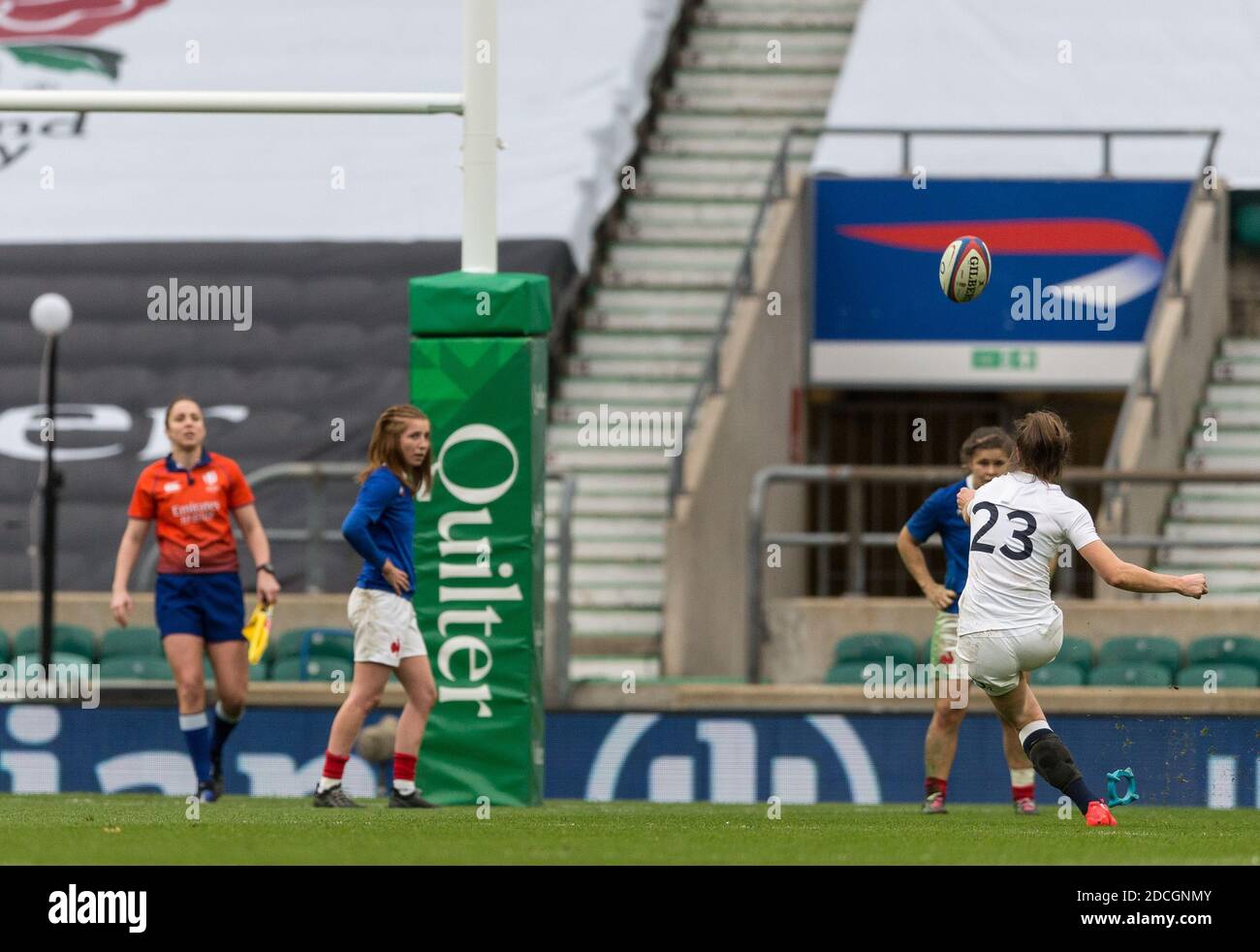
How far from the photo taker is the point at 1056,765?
31.4ft

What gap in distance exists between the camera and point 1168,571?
55.8 ft

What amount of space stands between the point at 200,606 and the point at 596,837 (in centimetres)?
300

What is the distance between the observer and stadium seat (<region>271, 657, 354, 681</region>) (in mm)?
15680

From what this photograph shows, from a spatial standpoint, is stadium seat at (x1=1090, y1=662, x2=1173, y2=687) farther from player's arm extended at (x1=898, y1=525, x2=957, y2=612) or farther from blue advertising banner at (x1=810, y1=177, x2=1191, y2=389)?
blue advertising banner at (x1=810, y1=177, x2=1191, y2=389)

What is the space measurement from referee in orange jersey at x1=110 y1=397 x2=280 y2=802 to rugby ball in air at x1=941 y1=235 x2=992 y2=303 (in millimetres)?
3582

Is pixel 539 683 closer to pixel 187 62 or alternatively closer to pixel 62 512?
pixel 62 512

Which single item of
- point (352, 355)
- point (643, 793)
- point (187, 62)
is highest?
point (187, 62)

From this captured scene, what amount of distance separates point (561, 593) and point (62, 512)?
564cm

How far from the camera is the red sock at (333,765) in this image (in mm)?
11016

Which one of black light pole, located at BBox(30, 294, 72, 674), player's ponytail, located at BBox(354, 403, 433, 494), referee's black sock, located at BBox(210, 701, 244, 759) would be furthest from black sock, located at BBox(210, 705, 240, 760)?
black light pole, located at BBox(30, 294, 72, 674)

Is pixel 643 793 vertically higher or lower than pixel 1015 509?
lower

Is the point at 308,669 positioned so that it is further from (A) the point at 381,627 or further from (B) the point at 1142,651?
(B) the point at 1142,651

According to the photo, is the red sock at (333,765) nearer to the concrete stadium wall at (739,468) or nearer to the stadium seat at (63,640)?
the concrete stadium wall at (739,468)
